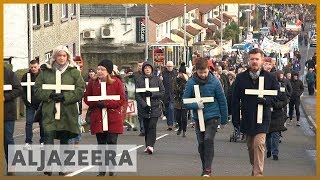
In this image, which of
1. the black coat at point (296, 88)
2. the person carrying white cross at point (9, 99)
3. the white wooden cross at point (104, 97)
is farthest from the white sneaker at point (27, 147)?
the black coat at point (296, 88)

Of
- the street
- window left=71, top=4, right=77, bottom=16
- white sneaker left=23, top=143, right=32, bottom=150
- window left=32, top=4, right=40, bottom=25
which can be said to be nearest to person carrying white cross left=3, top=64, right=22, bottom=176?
the street

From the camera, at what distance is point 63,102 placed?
1449cm

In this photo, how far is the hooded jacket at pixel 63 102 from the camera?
14508 mm

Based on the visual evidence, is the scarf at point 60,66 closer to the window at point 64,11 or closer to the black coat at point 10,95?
the black coat at point 10,95

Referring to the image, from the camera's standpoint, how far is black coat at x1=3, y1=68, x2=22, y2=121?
14523 millimetres

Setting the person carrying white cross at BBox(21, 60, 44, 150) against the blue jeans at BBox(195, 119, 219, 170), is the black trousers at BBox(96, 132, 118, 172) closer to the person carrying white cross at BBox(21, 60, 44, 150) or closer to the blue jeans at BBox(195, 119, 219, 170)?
the blue jeans at BBox(195, 119, 219, 170)

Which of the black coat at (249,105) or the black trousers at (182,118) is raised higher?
Result: the black coat at (249,105)

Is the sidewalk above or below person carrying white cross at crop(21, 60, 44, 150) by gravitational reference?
below

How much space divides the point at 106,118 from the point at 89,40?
50420 millimetres

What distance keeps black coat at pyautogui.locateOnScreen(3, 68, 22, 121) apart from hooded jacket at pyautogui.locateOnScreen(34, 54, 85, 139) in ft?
0.86

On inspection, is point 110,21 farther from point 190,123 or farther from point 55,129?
point 55,129

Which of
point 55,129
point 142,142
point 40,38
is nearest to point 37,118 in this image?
point 55,129

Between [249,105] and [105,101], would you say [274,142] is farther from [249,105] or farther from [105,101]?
[105,101]

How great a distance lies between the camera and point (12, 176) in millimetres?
14719
